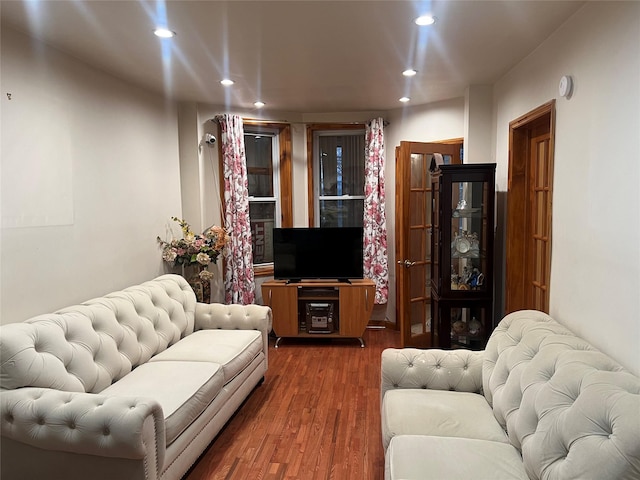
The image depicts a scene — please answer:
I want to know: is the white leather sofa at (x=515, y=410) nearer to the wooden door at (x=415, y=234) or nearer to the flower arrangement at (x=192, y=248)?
the wooden door at (x=415, y=234)

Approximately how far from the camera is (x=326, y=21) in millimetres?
2416

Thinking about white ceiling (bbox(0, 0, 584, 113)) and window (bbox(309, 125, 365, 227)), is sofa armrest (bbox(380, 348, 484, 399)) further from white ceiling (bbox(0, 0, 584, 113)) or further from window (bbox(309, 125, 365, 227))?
window (bbox(309, 125, 365, 227))

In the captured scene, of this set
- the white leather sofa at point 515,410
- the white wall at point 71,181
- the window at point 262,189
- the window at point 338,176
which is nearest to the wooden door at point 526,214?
the white leather sofa at point 515,410

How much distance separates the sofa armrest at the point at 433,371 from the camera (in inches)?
95.8

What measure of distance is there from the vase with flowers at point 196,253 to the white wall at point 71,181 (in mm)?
157

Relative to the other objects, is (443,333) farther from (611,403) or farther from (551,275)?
(611,403)

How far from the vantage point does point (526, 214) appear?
10.8 ft

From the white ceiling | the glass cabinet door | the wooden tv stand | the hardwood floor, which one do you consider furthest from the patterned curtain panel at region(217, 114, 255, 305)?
the glass cabinet door

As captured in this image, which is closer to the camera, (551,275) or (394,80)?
(551,275)

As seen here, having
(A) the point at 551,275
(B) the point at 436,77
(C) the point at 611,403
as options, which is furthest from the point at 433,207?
(C) the point at 611,403

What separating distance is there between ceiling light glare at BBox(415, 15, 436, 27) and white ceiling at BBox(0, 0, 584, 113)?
0.04m

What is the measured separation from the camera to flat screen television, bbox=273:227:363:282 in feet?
15.1

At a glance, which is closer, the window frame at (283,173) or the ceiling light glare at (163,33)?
the ceiling light glare at (163,33)

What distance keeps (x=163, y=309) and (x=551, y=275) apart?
266 centimetres
